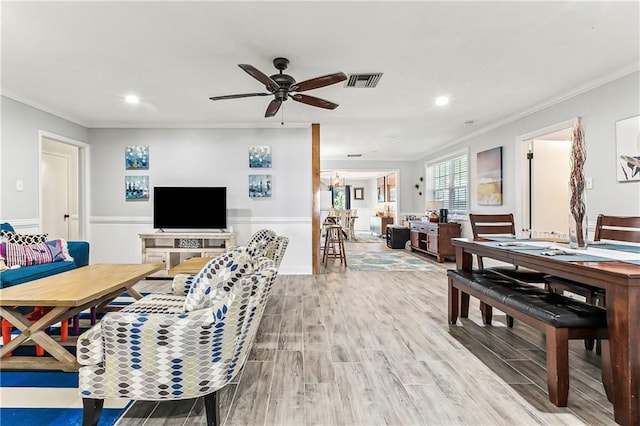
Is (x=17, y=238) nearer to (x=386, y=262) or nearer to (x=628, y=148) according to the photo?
(x=386, y=262)

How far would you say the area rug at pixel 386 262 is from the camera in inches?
232

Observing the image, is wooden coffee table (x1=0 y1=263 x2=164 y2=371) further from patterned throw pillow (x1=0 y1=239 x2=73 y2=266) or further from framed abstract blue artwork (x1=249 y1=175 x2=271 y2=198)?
framed abstract blue artwork (x1=249 y1=175 x2=271 y2=198)

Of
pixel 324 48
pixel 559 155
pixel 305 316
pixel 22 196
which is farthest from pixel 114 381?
pixel 559 155

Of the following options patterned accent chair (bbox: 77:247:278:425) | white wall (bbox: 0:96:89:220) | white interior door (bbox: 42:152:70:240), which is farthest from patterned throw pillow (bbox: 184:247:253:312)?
white interior door (bbox: 42:152:70:240)

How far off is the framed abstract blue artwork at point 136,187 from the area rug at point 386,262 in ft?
12.4

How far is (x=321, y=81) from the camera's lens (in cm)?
280

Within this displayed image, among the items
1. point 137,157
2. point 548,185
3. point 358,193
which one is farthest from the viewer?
point 358,193

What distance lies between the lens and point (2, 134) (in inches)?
155

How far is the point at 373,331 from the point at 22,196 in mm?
4680

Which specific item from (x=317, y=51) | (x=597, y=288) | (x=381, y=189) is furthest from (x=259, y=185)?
(x=381, y=189)

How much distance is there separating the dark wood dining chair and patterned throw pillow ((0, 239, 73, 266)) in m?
4.97

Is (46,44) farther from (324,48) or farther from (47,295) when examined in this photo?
(324,48)

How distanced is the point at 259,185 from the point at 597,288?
4.45m

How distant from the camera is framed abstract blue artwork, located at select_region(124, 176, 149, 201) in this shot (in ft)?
18.0
